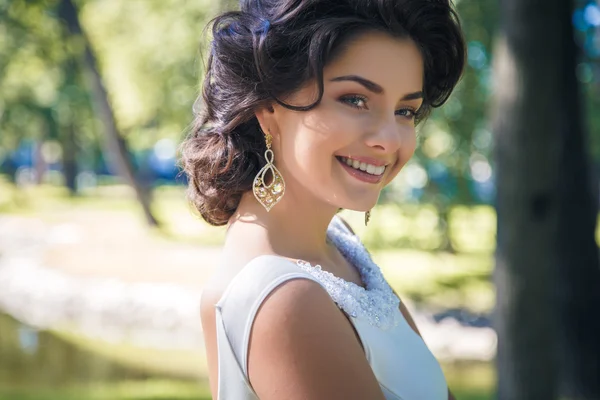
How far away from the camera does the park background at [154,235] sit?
28.2ft

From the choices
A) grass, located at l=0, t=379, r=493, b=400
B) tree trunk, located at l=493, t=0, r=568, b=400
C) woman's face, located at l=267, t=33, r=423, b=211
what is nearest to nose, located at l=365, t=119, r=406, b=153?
woman's face, located at l=267, t=33, r=423, b=211

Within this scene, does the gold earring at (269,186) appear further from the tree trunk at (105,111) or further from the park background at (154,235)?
the tree trunk at (105,111)

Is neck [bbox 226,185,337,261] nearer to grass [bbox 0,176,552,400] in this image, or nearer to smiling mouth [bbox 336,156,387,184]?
smiling mouth [bbox 336,156,387,184]

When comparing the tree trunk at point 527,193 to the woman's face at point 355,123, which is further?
the tree trunk at point 527,193

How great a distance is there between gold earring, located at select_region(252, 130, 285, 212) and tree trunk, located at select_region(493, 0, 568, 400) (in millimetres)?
2697

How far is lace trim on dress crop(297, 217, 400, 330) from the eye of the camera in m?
1.36

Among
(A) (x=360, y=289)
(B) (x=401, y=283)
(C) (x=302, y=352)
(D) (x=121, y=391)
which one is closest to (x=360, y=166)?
(A) (x=360, y=289)

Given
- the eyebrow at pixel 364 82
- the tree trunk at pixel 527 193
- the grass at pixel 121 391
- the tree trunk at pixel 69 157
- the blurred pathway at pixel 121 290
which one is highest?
the eyebrow at pixel 364 82

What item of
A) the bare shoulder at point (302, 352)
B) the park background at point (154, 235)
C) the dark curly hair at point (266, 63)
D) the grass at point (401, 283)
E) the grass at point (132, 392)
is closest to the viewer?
the bare shoulder at point (302, 352)

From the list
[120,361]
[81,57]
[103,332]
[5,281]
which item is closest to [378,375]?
[120,361]

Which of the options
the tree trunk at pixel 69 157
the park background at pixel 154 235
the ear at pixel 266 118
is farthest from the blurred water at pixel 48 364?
the tree trunk at pixel 69 157

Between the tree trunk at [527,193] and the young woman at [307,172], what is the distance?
2508 mm

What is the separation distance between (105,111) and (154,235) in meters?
3.11

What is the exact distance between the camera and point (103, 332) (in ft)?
35.9
